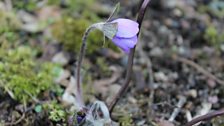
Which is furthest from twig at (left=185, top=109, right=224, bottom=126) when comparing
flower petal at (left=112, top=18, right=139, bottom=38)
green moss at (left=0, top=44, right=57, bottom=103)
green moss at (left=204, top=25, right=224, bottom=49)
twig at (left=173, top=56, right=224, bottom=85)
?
green moss at (left=204, top=25, right=224, bottom=49)

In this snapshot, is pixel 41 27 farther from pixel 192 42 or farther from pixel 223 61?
pixel 223 61

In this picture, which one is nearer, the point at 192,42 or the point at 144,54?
the point at 144,54

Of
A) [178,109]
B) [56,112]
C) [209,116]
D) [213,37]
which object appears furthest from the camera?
[213,37]

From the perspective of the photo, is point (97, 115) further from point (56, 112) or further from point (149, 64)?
point (149, 64)

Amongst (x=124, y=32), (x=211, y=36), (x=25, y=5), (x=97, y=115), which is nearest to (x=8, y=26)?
(x=25, y=5)

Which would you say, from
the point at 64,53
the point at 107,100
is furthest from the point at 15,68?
the point at 107,100

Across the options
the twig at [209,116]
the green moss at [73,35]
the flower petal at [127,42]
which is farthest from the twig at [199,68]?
the flower petal at [127,42]
